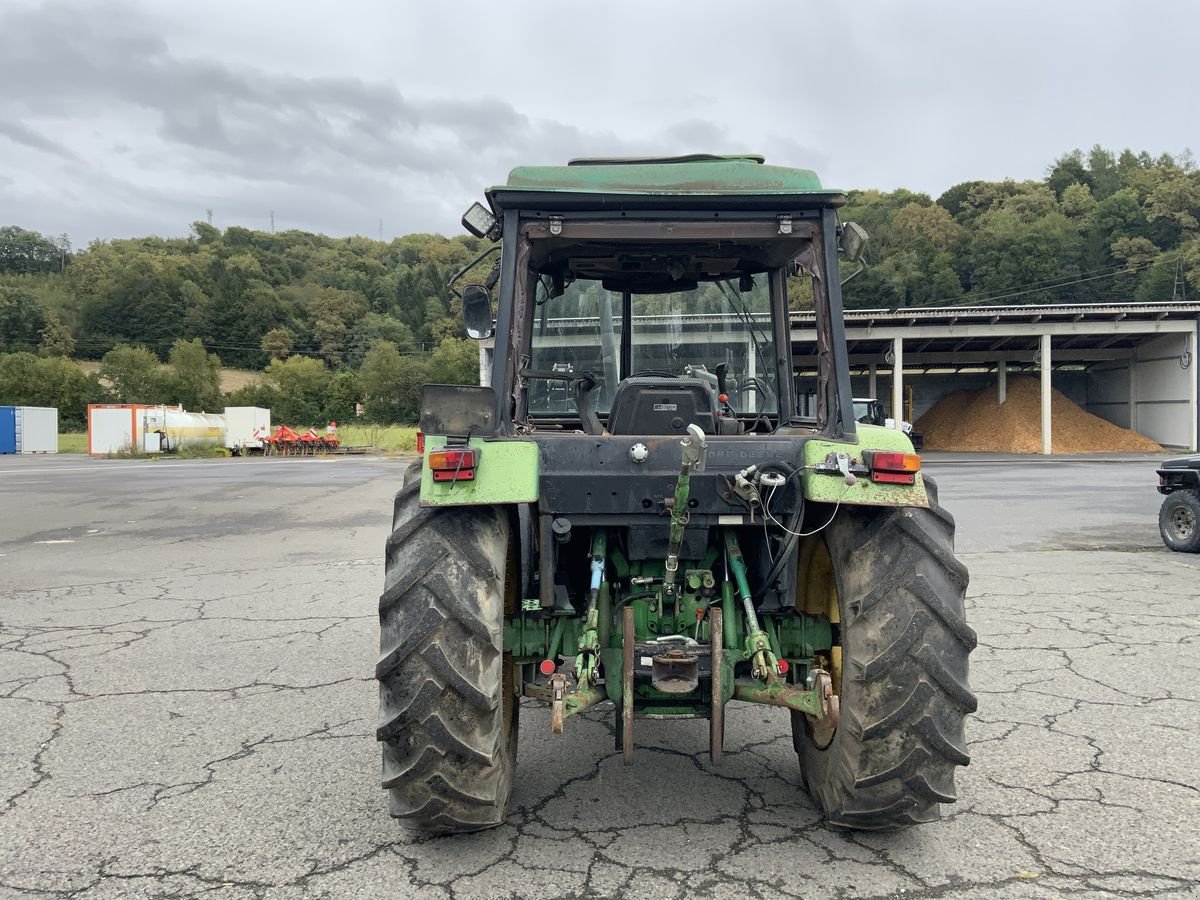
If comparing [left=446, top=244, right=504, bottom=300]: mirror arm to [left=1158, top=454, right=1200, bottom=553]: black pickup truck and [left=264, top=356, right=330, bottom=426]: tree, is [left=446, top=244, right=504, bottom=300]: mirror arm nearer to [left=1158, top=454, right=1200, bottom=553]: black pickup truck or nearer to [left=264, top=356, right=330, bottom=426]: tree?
[left=1158, top=454, right=1200, bottom=553]: black pickup truck

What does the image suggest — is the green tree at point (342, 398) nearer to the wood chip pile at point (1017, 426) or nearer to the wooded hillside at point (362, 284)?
the wooded hillside at point (362, 284)

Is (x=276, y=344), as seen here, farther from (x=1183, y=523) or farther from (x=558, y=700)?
(x=558, y=700)

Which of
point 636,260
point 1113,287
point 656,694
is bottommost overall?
point 656,694

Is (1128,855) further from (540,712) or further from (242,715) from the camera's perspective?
(242,715)

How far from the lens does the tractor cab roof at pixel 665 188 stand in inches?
137

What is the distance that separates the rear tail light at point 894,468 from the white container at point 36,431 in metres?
53.5

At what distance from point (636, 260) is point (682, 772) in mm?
2312

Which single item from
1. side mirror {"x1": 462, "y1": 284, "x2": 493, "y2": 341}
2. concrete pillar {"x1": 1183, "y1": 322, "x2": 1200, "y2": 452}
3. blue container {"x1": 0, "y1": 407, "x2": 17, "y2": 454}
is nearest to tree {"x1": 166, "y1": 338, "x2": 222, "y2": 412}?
blue container {"x1": 0, "y1": 407, "x2": 17, "y2": 454}

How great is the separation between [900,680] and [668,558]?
0.87 metres

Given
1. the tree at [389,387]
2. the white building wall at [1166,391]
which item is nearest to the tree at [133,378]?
the tree at [389,387]

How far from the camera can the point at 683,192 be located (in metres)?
3.46

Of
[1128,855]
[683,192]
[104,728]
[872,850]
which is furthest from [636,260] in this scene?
[104,728]

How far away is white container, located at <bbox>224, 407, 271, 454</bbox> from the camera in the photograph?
4370 centimetres

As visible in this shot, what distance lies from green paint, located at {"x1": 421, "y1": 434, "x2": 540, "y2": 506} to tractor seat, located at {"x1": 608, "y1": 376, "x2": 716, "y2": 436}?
615 mm
